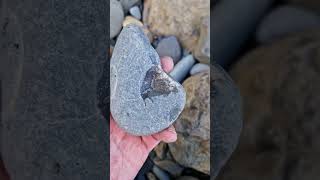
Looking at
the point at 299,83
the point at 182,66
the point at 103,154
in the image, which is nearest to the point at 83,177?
the point at 103,154

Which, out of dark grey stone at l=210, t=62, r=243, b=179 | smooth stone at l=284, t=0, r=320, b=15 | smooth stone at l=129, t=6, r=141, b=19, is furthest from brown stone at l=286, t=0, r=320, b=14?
smooth stone at l=129, t=6, r=141, b=19

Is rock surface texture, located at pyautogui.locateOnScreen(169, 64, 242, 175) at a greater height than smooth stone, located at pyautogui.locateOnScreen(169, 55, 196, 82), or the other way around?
smooth stone, located at pyautogui.locateOnScreen(169, 55, 196, 82)

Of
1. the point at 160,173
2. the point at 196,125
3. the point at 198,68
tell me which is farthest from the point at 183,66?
the point at 160,173

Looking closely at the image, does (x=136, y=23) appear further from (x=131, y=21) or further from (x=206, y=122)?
Answer: (x=206, y=122)

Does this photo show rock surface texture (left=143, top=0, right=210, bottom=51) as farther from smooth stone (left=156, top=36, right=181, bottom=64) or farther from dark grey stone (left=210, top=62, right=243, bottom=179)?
dark grey stone (left=210, top=62, right=243, bottom=179)

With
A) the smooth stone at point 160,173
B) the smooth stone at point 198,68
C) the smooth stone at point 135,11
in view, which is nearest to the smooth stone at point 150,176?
the smooth stone at point 160,173

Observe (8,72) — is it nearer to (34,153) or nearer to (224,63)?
(34,153)
